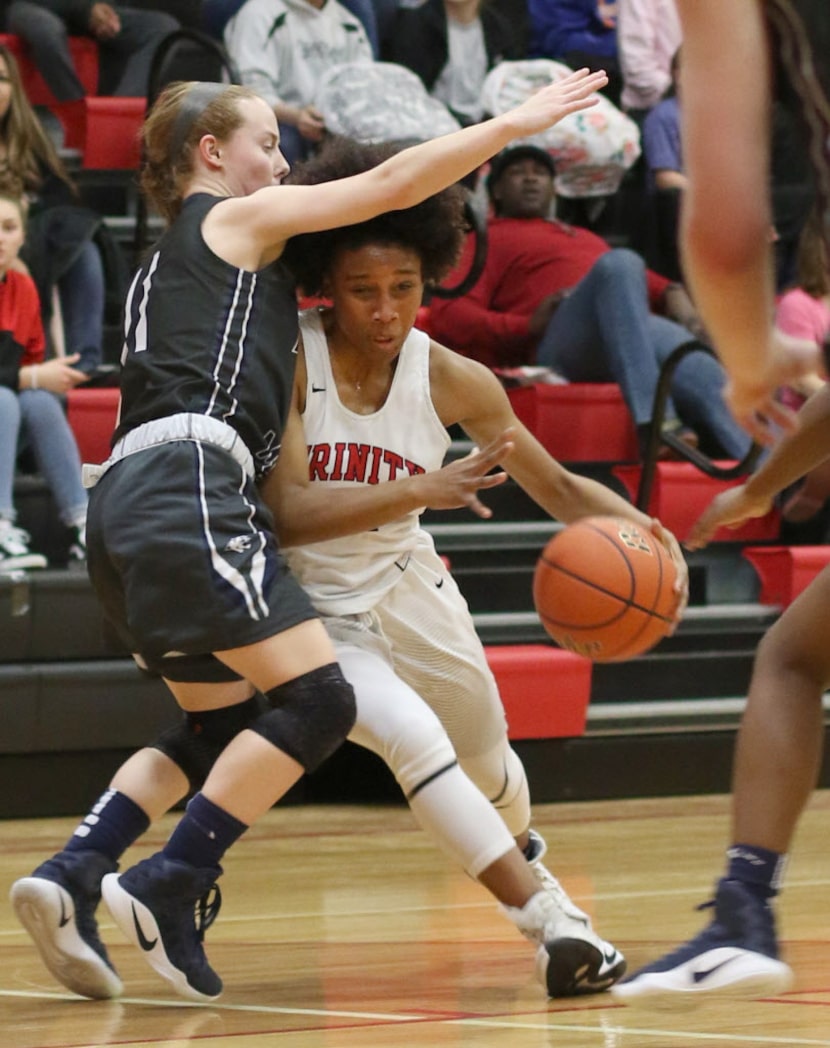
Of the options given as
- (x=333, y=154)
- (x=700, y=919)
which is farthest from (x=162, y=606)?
(x=700, y=919)

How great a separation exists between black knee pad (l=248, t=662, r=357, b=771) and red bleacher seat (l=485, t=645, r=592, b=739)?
8.42ft

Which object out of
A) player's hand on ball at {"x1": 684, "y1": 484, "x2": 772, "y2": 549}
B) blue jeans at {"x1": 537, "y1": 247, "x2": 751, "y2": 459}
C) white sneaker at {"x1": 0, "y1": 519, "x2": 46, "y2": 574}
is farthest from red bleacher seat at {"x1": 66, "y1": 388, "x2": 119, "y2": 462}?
player's hand on ball at {"x1": 684, "y1": 484, "x2": 772, "y2": 549}

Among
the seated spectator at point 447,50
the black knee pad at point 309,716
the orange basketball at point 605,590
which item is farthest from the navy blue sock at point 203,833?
the seated spectator at point 447,50

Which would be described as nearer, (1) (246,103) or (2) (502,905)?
(2) (502,905)

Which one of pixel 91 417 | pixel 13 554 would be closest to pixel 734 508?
pixel 13 554

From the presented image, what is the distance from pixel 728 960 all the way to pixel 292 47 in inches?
220

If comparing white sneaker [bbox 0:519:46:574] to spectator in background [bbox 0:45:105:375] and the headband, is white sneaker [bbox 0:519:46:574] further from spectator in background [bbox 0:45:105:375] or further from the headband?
the headband

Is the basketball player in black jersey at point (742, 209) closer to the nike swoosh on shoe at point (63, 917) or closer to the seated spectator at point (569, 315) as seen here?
the nike swoosh on shoe at point (63, 917)

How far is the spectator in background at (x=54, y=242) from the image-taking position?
621 cm

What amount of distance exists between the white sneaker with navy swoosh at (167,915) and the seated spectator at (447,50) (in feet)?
17.2

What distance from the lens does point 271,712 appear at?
2.96 m

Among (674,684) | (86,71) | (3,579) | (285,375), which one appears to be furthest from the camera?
(86,71)

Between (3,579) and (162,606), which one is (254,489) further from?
(3,579)

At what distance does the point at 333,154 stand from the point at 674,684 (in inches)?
125
